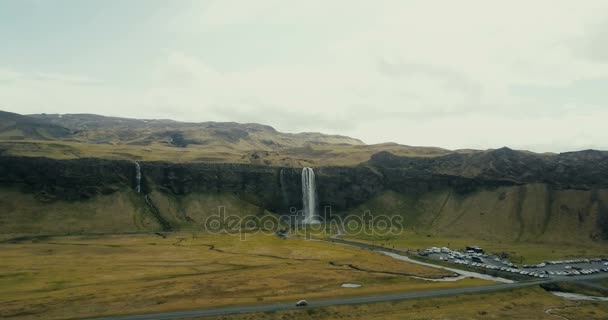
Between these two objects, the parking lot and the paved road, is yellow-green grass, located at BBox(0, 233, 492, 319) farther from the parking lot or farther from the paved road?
the parking lot

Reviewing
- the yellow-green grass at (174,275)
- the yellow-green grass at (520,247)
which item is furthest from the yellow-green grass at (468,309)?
the yellow-green grass at (520,247)

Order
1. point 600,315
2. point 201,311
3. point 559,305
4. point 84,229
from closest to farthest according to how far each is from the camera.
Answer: point 201,311 → point 600,315 → point 559,305 → point 84,229

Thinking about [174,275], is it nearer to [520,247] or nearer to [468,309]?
[468,309]

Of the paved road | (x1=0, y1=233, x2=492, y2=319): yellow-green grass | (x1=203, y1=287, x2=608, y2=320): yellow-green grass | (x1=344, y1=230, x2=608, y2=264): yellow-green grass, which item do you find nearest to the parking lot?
(x1=344, y1=230, x2=608, y2=264): yellow-green grass

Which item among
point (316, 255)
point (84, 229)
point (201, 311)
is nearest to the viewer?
point (201, 311)

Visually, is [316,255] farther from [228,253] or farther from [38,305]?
[38,305]

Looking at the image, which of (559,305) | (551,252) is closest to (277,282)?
(559,305)

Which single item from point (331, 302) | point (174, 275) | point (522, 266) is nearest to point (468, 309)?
point (331, 302)
